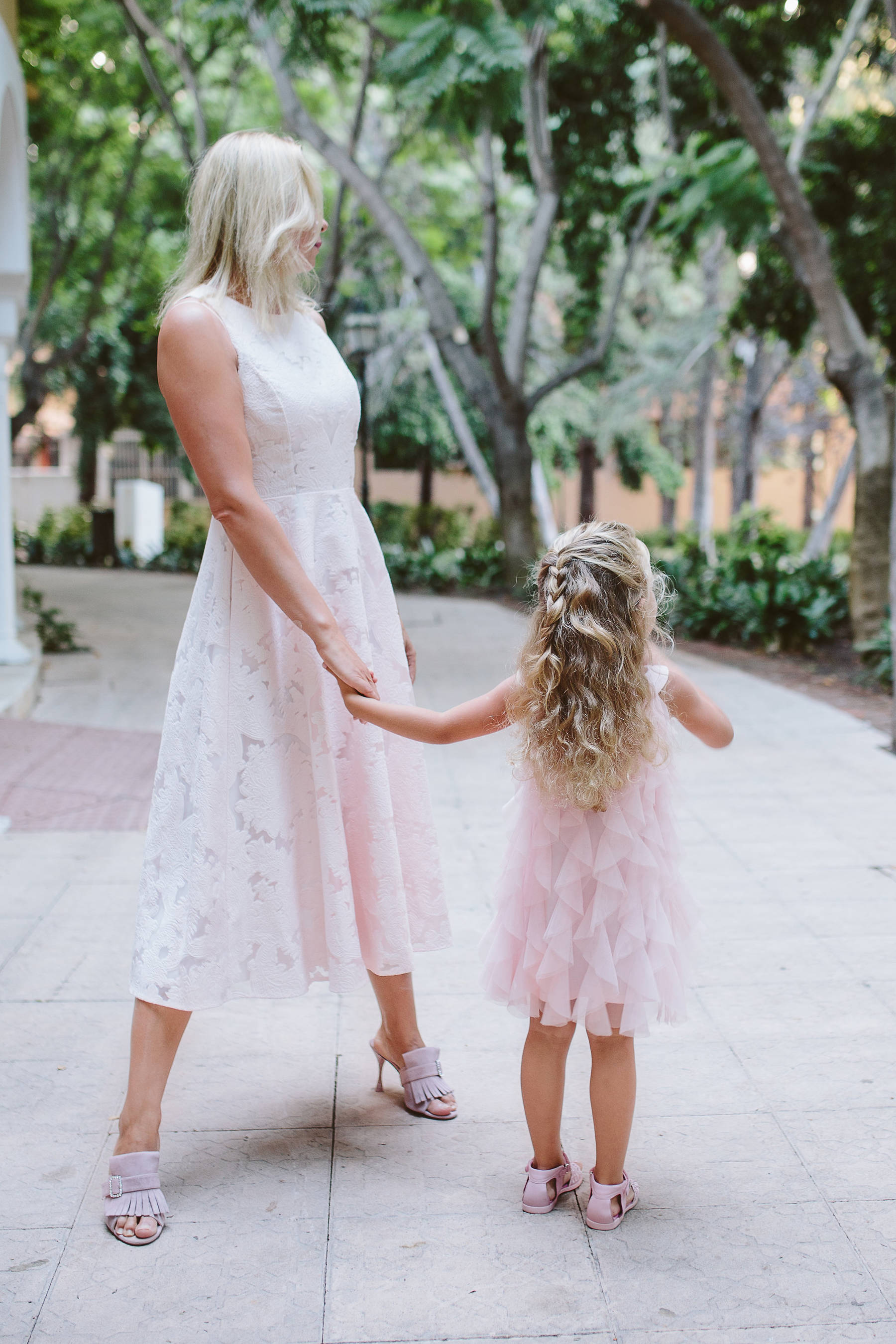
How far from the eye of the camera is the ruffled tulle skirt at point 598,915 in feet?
7.63

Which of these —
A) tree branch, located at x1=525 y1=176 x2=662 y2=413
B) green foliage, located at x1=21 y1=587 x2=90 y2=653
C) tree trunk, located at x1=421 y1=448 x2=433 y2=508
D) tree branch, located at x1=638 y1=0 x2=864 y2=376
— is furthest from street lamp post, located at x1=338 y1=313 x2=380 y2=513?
tree trunk, located at x1=421 y1=448 x2=433 y2=508

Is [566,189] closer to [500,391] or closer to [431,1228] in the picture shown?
[500,391]

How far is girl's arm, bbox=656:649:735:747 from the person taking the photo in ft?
7.71

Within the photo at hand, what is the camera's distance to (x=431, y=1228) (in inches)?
92.9

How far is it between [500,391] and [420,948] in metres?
13.2

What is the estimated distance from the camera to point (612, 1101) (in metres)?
2.34

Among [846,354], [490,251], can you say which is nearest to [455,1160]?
[846,354]

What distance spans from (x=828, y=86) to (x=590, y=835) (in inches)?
399

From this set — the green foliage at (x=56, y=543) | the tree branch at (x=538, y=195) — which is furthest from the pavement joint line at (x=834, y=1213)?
the green foliage at (x=56, y=543)

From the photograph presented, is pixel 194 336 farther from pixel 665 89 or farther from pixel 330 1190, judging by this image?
pixel 665 89

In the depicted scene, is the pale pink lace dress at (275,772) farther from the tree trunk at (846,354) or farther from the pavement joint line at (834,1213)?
the tree trunk at (846,354)

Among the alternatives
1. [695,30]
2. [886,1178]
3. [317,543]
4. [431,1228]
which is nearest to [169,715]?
[317,543]

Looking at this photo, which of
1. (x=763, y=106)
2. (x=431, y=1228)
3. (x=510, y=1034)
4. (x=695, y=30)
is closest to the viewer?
(x=431, y=1228)

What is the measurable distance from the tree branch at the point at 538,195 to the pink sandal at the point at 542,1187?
419 inches
